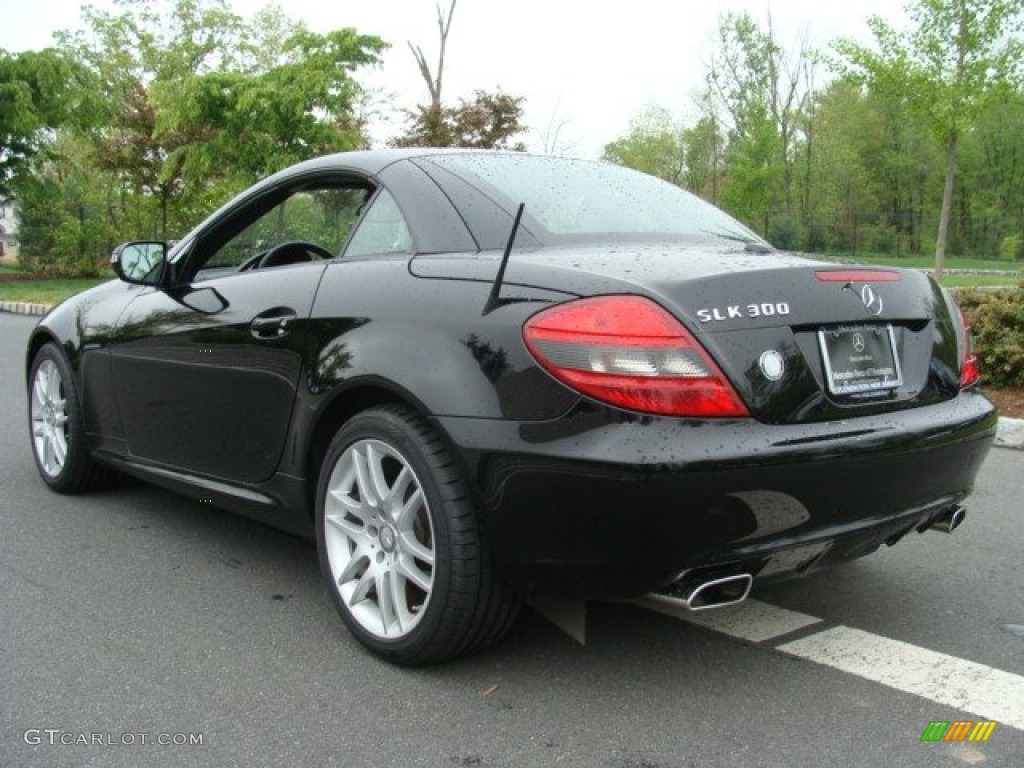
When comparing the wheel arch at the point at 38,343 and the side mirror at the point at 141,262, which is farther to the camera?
the wheel arch at the point at 38,343

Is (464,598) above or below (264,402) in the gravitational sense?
below

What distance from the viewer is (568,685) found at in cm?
269

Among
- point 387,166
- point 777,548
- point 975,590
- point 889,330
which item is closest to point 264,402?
point 387,166

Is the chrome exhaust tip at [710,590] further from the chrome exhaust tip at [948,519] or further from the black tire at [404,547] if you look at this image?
Answer: the chrome exhaust tip at [948,519]

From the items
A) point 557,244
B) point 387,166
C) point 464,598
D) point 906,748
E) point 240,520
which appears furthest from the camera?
point 240,520

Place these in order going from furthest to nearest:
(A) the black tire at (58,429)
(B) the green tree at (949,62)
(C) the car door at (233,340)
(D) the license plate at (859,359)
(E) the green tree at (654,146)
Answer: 1. (E) the green tree at (654,146)
2. (B) the green tree at (949,62)
3. (A) the black tire at (58,429)
4. (C) the car door at (233,340)
5. (D) the license plate at (859,359)

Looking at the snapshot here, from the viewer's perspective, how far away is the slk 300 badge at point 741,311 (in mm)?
2383

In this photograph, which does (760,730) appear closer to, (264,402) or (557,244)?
(557,244)

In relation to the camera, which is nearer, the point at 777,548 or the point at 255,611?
the point at 777,548

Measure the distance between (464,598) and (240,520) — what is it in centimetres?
209

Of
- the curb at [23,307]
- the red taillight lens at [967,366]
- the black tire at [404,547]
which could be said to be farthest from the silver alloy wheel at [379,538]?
the curb at [23,307]

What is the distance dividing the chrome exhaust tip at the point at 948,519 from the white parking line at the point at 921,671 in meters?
0.36

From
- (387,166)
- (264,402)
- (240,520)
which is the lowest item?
(240,520)

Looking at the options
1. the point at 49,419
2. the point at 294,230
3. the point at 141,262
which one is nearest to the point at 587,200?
the point at 294,230
